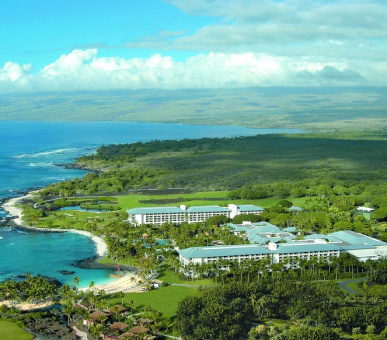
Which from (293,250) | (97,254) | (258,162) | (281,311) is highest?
(293,250)

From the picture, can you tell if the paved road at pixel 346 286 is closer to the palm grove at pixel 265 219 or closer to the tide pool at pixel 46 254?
the palm grove at pixel 265 219

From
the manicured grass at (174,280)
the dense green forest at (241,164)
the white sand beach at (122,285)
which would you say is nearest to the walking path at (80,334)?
the white sand beach at (122,285)

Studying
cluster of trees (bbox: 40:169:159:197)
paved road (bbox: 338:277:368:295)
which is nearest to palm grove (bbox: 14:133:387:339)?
cluster of trees (bbox: 40:169:159:197)

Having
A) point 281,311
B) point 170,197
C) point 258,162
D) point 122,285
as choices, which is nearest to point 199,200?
point 170,197

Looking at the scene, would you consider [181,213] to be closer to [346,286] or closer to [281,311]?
[346,286]

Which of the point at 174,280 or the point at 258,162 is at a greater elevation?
the point at 258,162

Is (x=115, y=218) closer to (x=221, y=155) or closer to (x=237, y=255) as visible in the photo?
(x=237, y=255)

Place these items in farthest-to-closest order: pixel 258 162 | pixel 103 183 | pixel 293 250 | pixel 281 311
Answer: pixel 258 162 → pixel 103 183 → pixel 293 250 → pixel 281 311
